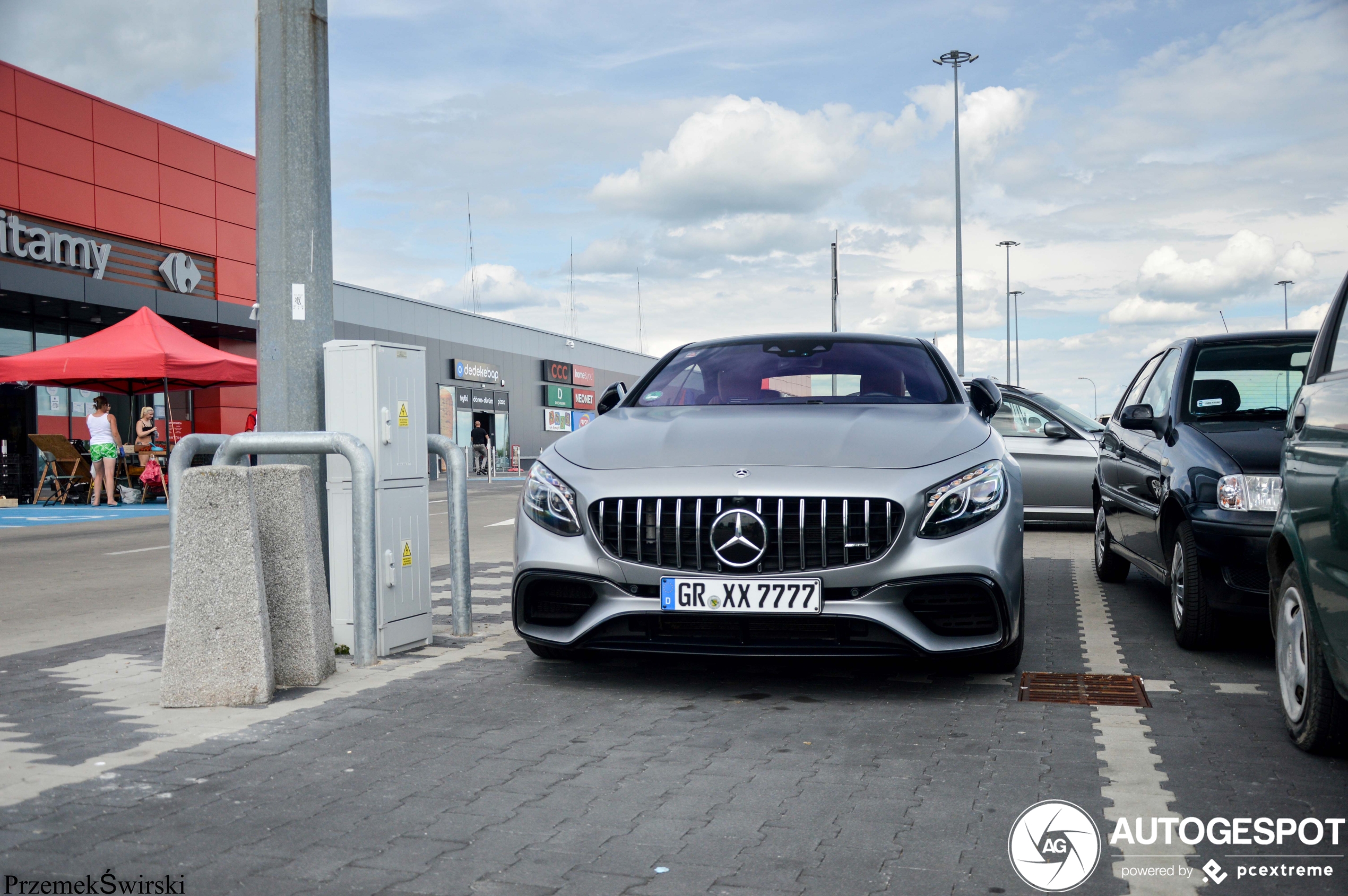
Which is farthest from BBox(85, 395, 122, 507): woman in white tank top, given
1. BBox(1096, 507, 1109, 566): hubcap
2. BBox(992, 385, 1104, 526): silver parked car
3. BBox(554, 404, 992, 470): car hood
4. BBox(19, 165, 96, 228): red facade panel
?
BBox(554, 404, 992, 470): car hood

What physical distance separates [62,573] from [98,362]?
319 inches

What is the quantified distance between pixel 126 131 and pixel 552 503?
2461 centimetres

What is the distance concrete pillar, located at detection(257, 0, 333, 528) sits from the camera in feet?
18.6

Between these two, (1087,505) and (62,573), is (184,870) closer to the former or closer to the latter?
(62,573)

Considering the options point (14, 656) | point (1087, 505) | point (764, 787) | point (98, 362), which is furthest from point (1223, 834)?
point (98, 362)

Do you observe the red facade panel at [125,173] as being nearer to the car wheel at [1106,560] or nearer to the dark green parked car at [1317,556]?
the car wheel at [1106,560]

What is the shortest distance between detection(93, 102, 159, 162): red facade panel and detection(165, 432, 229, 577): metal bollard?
73.8ft

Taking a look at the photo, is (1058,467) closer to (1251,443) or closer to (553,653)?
(1251,443)

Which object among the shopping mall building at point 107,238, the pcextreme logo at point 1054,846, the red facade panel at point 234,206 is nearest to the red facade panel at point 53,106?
the shopping mall building at point 107,238

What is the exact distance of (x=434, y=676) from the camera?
506cm

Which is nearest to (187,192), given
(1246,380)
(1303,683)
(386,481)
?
(386,481)

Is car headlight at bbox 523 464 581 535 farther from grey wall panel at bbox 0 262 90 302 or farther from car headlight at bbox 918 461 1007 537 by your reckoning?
grey wall panel at bbox 0 262 90 302

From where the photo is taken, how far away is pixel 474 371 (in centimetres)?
4641

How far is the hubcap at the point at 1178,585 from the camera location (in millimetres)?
5660
